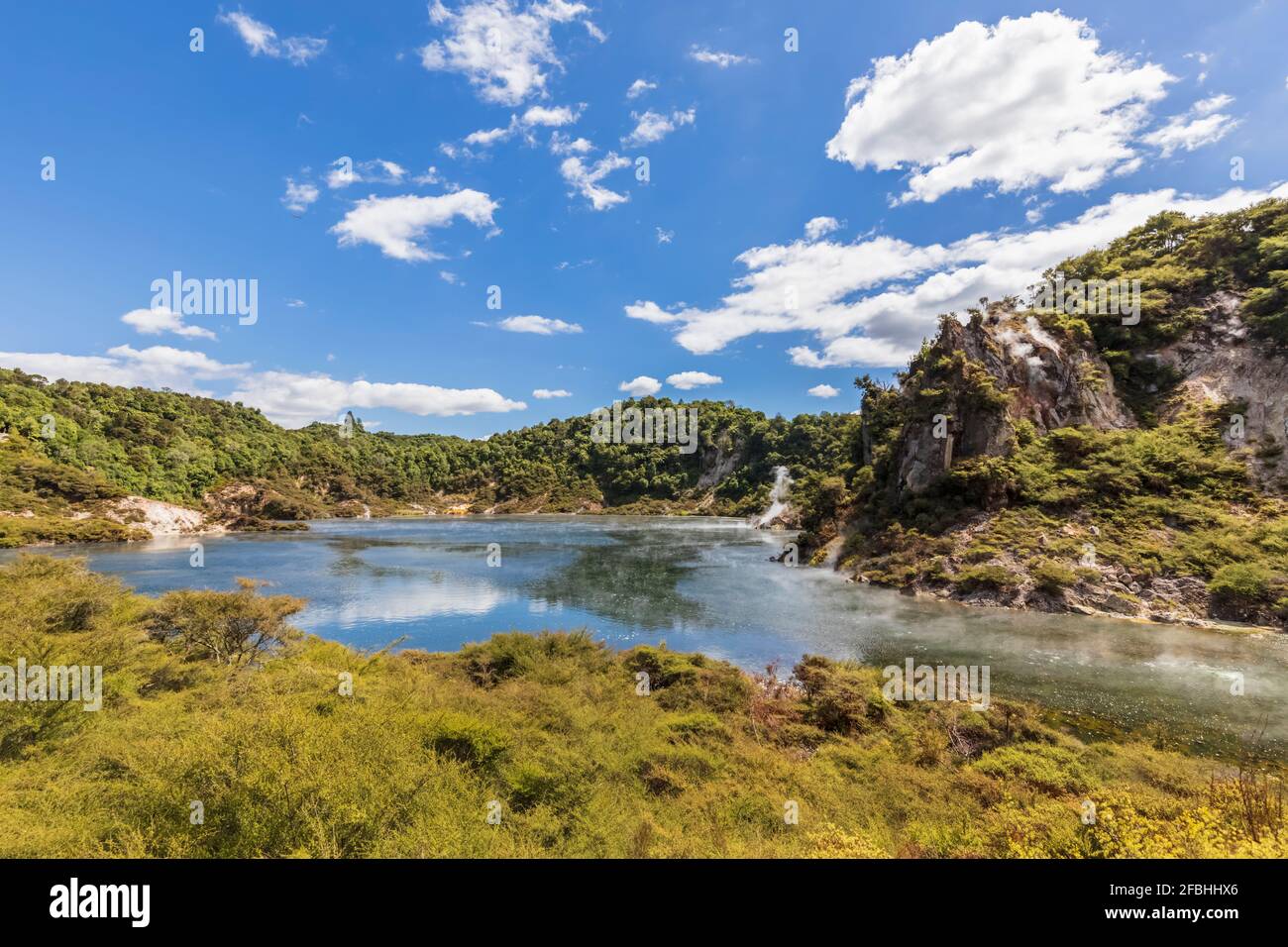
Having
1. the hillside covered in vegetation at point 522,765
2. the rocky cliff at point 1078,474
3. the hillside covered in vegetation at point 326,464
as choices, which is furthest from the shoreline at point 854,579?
the hillside covered in vegetation at point 522,765

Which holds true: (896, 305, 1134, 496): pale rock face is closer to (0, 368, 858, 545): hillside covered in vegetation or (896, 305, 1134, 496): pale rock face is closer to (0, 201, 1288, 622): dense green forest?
(0, 201, 1288, 622): dense green forest

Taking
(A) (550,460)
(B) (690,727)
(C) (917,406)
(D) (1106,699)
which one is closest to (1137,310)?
(C) (917,406)

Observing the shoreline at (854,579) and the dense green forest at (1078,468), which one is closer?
the shoreline at (854,579)

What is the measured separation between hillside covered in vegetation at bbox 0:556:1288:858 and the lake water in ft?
13.6

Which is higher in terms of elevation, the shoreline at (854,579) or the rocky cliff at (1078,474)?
the rocky cliff at (1078,474)

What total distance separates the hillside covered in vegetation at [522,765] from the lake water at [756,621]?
4.13 metres

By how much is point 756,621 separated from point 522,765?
19531mm

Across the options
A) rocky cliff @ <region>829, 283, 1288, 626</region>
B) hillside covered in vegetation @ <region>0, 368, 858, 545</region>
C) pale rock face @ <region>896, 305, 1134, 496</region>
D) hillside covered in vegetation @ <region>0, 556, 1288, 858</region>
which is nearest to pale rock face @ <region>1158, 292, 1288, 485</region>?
rocky cliff @ <region>829, 283, 1288, 626</region>

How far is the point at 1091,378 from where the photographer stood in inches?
1554

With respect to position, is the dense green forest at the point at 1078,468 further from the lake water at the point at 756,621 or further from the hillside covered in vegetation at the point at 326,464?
the lake water at the point at 756,621

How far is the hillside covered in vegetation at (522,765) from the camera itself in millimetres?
6168

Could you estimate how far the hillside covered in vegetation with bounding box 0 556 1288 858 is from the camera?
6168 mm
